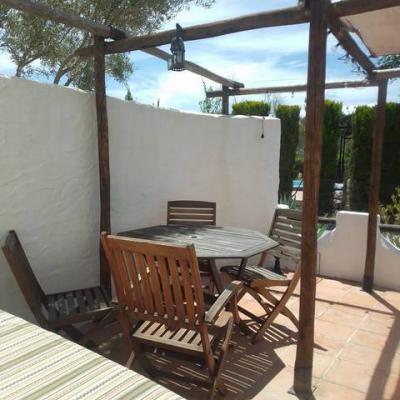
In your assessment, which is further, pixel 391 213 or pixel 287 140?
pixel 287 140

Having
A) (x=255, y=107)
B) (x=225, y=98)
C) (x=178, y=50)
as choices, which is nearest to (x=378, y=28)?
(x=178, y=50)

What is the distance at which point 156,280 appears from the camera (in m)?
2.39

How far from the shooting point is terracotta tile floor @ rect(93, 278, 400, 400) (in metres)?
2.62

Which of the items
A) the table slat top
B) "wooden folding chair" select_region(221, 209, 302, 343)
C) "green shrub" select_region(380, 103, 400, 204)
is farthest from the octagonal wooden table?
"green shrub" select_region(380, 103, 400, 204)

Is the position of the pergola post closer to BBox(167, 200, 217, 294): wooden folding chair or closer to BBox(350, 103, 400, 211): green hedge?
BBox(167, 200, 217, 294): wooden folding chair

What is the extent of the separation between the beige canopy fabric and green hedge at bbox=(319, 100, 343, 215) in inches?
213

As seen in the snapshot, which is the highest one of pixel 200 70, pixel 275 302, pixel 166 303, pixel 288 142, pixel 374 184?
pixel 200 70

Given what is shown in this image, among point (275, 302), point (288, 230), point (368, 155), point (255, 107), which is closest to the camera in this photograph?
point (275, 302)

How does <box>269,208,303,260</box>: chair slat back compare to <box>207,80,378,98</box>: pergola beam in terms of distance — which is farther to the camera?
<box>207,80,378,98</box>: pergola beam

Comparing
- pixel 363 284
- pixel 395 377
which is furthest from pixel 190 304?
pixel 363 284

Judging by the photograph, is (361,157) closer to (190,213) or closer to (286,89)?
(286,89)

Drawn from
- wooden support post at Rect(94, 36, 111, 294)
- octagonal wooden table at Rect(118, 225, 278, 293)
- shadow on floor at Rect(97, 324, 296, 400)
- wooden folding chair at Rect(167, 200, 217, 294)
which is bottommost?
shadow on floor at Rect(97, 324, 296, 400)

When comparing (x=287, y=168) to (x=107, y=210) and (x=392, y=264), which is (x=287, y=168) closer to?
(x=392, y=264)

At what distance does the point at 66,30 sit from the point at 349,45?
19.8ft
